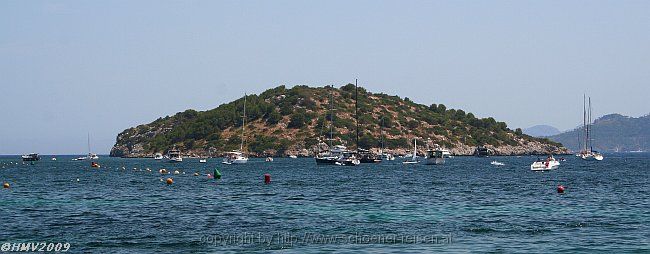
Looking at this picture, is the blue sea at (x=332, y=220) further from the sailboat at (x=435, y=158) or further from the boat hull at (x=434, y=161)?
the sailboat at (x=435, y=158)

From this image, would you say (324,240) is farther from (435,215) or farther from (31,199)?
(31,199)

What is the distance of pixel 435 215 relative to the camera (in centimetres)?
5450

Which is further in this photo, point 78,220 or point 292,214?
point 292,214

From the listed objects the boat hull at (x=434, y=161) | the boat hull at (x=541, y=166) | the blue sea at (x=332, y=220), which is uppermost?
the boat hull at (x=434, y=161)

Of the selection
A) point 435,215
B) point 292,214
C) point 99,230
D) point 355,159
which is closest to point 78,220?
point 99,230

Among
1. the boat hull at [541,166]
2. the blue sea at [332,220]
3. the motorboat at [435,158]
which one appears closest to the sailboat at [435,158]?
the motorboat at [435,158]

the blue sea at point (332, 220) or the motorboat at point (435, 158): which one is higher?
the motorboat at point (435, 158)

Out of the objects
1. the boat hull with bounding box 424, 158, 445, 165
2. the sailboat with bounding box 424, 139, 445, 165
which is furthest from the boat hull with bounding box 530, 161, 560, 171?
the sailboat with bounding box 424, 139, 445, 165

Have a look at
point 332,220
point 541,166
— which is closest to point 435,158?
point 541,166

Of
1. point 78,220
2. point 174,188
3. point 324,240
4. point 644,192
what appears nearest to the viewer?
point 324,240

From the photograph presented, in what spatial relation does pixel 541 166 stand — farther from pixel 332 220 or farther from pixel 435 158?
pixel 332 220

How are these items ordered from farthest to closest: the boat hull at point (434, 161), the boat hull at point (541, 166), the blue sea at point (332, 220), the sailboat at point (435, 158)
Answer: the sailboat at point (435, 158) → the boat hull at point (434, 161) → the boat hull at point (541, 166) → the blue sea at point (332, 220)

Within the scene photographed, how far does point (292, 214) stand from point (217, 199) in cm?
1659

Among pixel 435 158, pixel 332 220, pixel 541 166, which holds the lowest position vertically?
pixel 332 220
